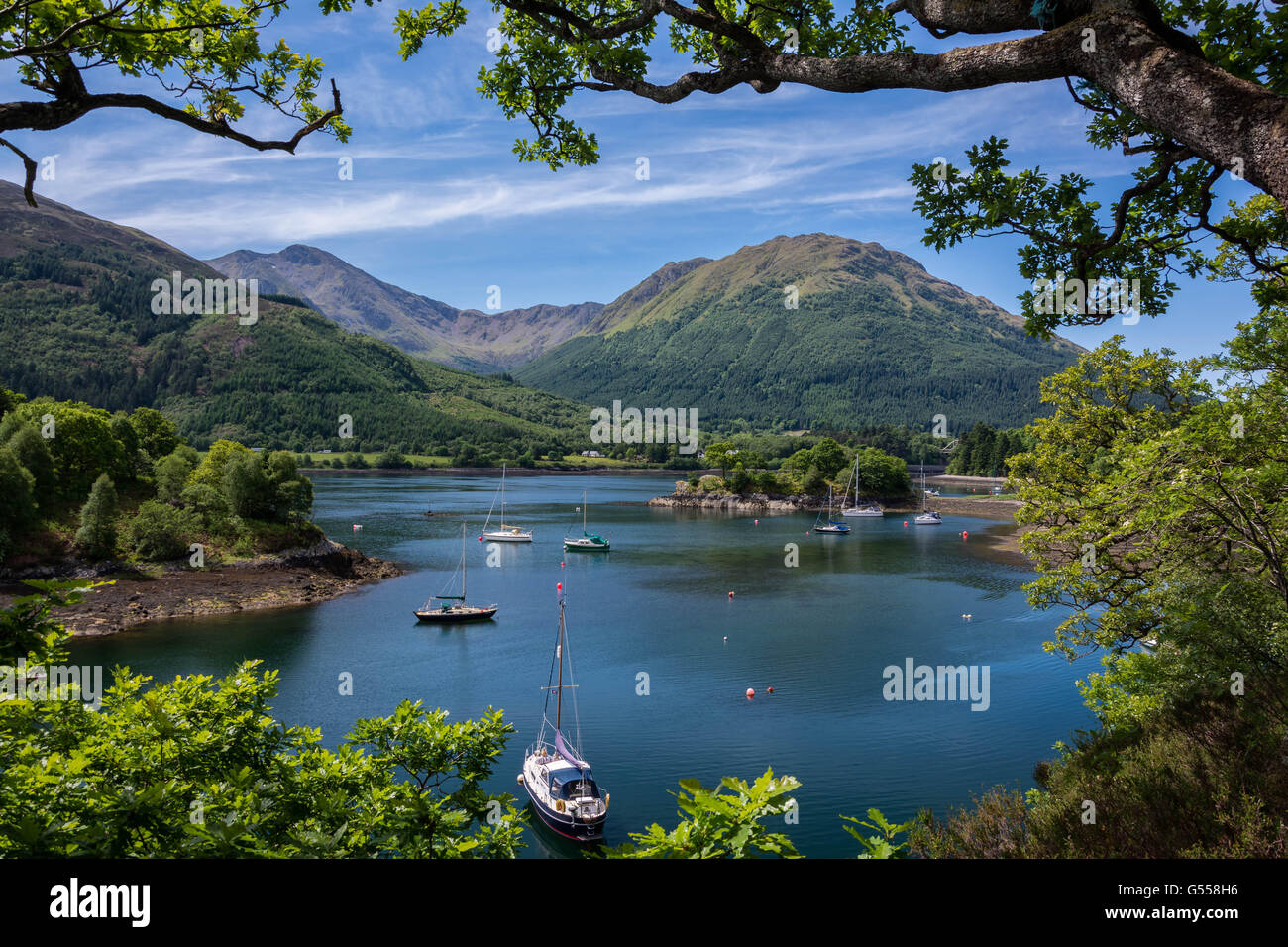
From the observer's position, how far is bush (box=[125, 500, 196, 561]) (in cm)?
4122

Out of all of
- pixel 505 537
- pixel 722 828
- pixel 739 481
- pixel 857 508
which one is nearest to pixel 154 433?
pixel 505 537

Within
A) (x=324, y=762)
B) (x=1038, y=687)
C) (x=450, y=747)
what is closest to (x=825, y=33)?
(x=450, y=747)

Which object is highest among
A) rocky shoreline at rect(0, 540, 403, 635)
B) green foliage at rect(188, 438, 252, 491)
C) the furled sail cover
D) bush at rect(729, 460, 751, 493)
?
green foliage at rect(188, 438, 252, 491)

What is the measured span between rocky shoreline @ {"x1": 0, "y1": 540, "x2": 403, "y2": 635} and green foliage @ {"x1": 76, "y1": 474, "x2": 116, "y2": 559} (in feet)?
3.76

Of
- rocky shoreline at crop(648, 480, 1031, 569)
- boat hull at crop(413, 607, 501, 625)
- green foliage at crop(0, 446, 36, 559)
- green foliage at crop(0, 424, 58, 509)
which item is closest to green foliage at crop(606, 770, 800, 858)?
boat hull at crop(413, 607, 501, 625)

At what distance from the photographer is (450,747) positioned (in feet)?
21.2

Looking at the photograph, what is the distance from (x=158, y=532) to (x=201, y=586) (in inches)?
176

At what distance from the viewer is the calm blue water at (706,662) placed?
71.7ft

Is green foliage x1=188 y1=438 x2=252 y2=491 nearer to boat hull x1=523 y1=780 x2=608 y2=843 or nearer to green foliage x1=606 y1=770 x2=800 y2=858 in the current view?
boat hull x1=523 y1=780 x2=608 y2=843

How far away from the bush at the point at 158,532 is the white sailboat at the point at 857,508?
8206cm

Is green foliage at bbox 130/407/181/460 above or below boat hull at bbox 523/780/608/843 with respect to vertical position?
above

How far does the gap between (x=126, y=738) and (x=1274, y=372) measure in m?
14.2

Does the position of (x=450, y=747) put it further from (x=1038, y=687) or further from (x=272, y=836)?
(x=1038, y=687)

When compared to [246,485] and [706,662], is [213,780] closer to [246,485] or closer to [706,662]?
[706,662]
